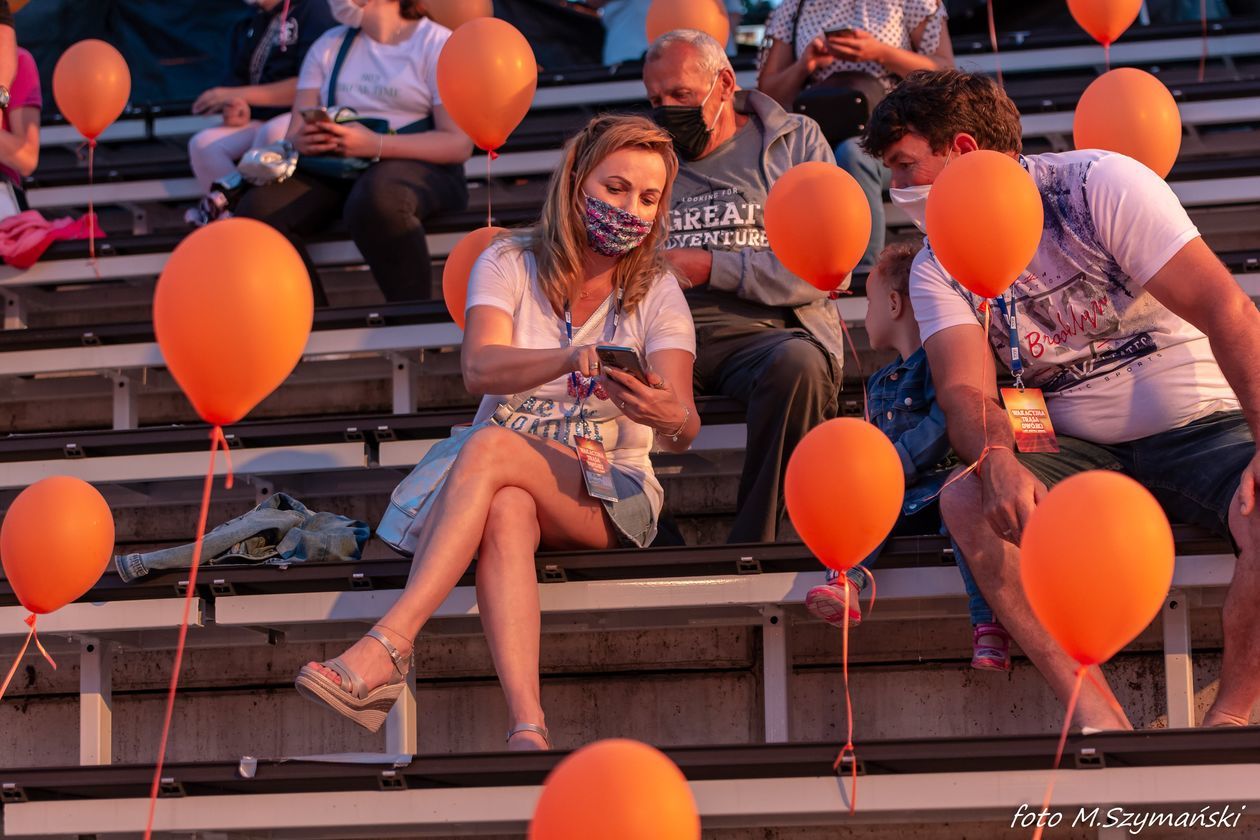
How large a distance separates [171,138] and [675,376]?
331cm

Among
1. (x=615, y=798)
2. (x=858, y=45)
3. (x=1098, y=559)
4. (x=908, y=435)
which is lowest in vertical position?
(x=615, y=798)

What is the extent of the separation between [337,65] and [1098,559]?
2.95 meters

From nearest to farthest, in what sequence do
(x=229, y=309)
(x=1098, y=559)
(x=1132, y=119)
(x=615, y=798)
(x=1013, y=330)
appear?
(x=615, y=798) → (x=1098, y=559) → (x=229, y=309) → (x=1013, y=330) → (x=1132, y=119)

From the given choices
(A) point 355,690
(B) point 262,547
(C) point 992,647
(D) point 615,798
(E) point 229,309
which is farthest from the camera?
(B) point 262,547

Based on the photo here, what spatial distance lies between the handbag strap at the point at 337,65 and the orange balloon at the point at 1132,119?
1935mm

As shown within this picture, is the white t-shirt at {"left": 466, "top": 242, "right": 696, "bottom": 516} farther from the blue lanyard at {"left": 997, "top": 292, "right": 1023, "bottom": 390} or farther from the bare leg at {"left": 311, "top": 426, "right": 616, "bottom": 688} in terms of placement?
the blue lanyard at {"left": 997, "top": 292, "right": 1023, "bottom": 390}

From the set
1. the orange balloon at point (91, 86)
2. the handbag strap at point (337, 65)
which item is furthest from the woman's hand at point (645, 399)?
the orange balloon at point (91, 86)

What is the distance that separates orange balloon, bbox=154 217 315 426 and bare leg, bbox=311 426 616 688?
0.44m

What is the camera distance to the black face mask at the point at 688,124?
3.64 meters

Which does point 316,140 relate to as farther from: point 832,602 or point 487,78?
point 832,602

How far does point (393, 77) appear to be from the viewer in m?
4.37

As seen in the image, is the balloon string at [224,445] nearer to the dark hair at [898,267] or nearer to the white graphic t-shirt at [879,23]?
the dark hair at [898,267]

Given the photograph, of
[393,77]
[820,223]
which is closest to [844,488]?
[820,223]

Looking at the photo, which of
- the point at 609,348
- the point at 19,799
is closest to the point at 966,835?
the point at 609,348
